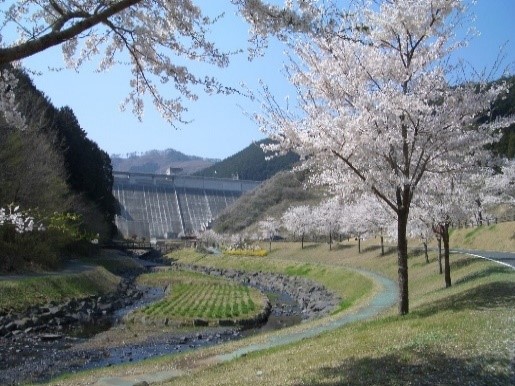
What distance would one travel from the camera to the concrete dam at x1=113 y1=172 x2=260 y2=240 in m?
149

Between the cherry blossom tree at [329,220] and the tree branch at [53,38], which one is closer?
the tree branch at [53,38]

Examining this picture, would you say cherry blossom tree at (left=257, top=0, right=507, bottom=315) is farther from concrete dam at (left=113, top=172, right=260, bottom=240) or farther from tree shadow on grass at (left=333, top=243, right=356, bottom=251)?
concrete dam at (left=113, top=172, right=260, bottom=240)

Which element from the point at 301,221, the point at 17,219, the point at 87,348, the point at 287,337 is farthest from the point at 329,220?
the point at 17,219

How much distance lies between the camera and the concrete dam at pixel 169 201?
149375 mm

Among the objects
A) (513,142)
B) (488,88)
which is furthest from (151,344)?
(513,142)

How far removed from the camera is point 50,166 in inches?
1531

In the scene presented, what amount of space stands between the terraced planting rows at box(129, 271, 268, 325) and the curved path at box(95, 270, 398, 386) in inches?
294

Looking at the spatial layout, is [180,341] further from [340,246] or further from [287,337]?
[340,246]

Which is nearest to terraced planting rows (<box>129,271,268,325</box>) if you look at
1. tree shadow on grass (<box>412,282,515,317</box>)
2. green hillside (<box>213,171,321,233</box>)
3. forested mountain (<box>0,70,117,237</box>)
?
forested mountain (<box>0,70,117,237</box>)

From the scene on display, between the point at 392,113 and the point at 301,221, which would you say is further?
the point at 301,221

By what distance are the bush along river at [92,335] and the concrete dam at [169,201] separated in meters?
105

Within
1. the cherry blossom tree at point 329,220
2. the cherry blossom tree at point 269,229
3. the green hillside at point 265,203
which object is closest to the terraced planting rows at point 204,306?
the cherry blossom tree at point 329,220

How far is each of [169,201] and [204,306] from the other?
137 m

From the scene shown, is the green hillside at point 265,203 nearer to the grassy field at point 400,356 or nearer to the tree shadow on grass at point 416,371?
the grassy field at point 400,356
